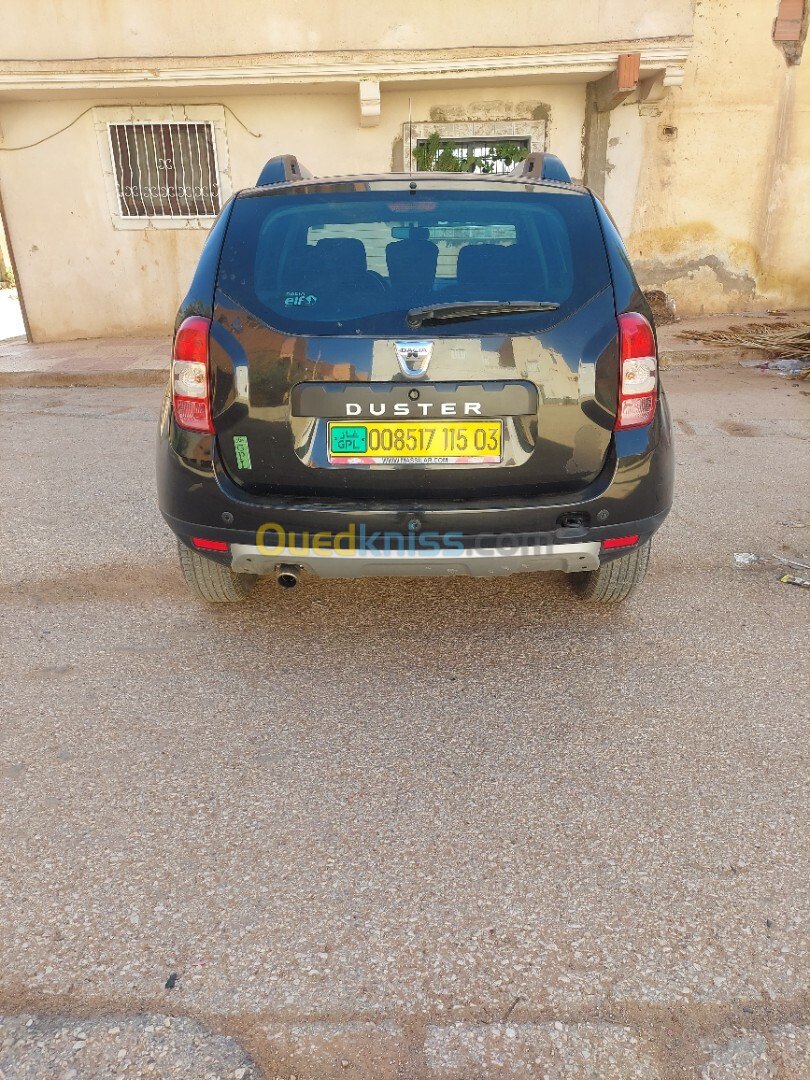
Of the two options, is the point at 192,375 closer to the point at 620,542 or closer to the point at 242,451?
the point at 242,451

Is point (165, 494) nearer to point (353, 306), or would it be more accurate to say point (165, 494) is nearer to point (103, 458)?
point (353, 306)

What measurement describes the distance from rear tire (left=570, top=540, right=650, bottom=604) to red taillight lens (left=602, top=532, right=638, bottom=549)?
230 millimetres

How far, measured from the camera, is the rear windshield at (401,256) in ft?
8.52

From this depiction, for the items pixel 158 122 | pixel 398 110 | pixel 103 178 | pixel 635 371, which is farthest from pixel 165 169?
pixel 635 371

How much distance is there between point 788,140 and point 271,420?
10746 millimetres

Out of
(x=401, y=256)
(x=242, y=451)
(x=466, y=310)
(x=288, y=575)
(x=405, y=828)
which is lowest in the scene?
(x=405, y=828)

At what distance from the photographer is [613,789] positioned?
232cm

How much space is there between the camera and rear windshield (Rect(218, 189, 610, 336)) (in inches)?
102

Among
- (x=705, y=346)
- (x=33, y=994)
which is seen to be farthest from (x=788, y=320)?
(x=33, y=994)

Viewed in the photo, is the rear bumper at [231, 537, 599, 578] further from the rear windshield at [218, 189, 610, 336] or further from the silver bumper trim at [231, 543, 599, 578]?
the rear windshield at [218, 189, 610, 336]

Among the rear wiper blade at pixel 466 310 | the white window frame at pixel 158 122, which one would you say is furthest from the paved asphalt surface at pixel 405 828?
the white window frame at pixel 158 122

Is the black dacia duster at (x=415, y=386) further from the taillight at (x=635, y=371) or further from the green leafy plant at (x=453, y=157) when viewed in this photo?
the green leafy plant at (x=453, y=157)

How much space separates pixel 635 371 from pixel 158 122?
9871mm

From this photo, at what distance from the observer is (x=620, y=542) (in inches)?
109
